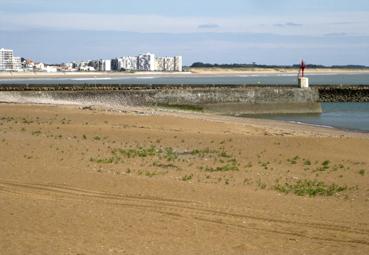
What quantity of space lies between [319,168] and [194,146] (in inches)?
179

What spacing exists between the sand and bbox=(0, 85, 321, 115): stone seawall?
23824mm

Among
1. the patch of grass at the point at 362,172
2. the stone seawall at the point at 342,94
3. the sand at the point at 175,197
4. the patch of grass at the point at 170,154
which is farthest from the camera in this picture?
the stone seawall at the point at 342,94

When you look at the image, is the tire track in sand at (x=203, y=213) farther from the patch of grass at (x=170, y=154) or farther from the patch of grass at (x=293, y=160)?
the patch of grass at (x=293, y=160)

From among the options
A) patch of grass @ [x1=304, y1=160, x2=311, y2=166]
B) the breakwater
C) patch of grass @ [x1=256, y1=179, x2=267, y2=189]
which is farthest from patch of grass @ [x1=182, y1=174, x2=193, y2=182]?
the breakwater

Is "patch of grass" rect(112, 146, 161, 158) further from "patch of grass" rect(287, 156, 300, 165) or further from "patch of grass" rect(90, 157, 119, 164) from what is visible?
"patch of grass" rect(287, 156, 300, 165)

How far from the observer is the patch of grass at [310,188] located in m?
11.0

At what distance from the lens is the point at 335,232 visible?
8.02 meters

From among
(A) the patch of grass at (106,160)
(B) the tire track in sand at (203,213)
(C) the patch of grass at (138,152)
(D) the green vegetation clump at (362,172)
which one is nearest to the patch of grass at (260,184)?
(B) the tire track in sand at (203,213)

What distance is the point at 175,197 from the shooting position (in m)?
9.88

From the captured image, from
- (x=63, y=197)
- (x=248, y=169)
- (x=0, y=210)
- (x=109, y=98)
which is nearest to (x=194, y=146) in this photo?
(x=248, y=169)

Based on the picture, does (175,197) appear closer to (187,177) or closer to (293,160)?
(187,177)

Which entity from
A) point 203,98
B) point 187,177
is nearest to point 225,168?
point 187,177

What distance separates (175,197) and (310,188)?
2.90 meters

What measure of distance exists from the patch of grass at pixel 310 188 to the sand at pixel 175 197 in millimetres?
74
